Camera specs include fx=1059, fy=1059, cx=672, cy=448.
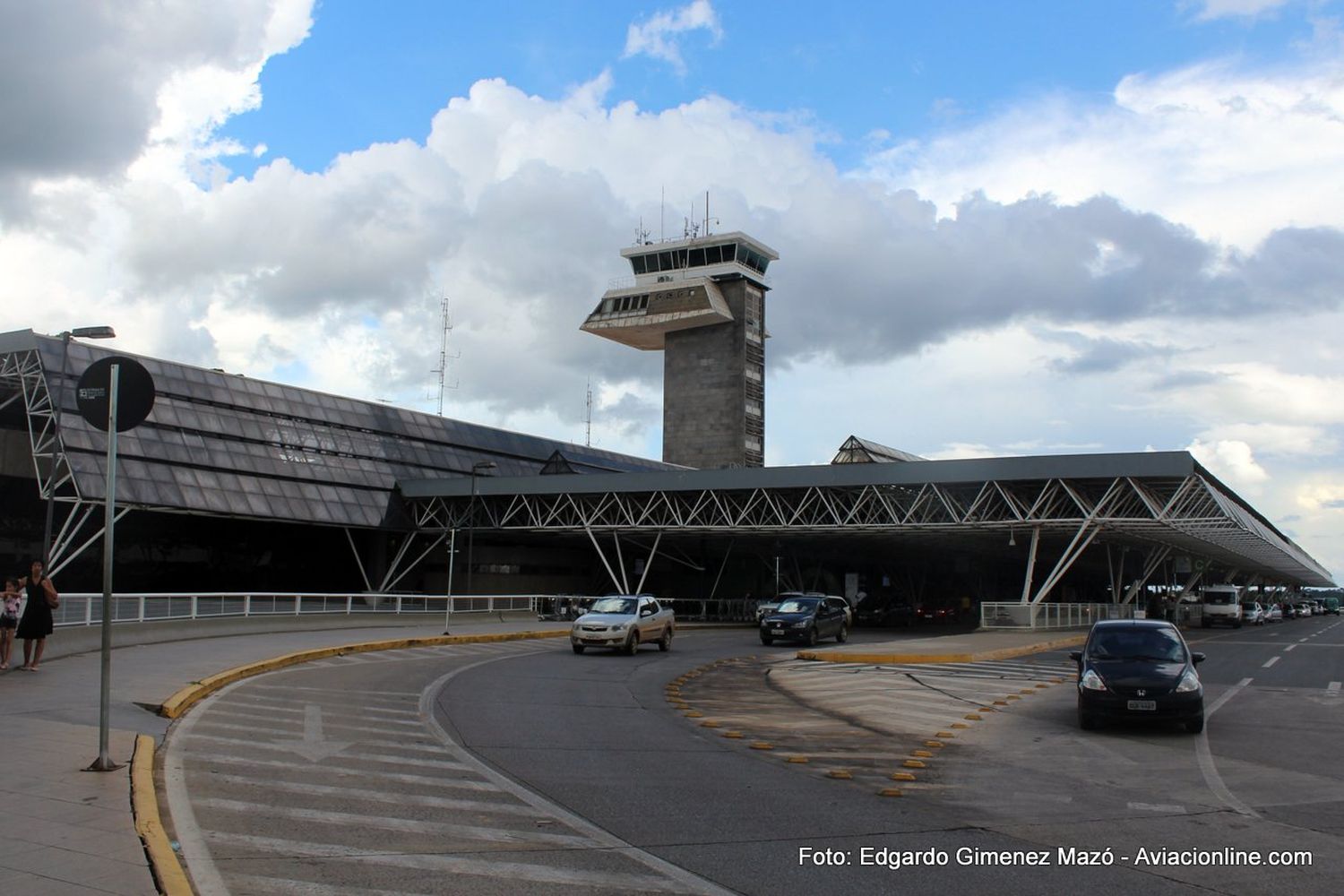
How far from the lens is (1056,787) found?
10.6m

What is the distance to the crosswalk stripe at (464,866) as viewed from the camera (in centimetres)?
666

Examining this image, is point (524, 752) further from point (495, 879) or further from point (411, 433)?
point (411, 433)

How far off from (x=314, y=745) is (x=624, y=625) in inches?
675

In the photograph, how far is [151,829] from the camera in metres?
7.41

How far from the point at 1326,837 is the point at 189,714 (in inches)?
506

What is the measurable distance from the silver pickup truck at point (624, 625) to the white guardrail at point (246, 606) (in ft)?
30.8

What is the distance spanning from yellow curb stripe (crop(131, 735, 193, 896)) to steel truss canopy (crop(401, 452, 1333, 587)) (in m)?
33.0

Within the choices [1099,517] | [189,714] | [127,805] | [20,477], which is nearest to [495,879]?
[127,805]

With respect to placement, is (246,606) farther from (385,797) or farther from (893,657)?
(385,797)

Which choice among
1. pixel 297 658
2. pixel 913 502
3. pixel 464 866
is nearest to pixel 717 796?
pixel 464 866

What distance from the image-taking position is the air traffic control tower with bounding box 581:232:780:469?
10300 centimetres

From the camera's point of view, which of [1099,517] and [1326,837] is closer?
[1326,837]

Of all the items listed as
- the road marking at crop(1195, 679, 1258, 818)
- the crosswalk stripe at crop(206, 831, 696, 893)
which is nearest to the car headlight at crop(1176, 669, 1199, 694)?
the road marking at crop(1195, 679, 1258, 818)

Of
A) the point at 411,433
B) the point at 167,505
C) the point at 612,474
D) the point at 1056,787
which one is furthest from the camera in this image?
the point at 411,433
